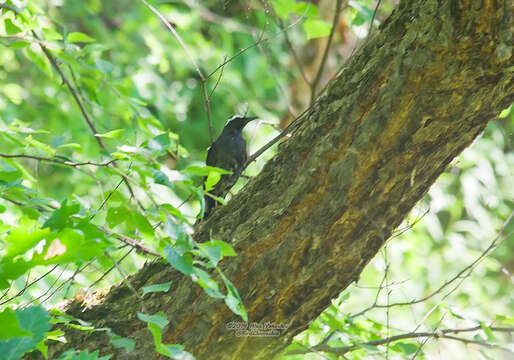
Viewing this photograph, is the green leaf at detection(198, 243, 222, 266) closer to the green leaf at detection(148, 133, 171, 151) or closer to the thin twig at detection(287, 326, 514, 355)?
the green leaf at detection(148, 133, 171, 151)

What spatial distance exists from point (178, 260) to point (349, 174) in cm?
57

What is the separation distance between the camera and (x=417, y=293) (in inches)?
178

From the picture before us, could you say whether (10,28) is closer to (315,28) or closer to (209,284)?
(315,28)

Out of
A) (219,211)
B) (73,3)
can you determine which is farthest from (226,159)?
(73,3)

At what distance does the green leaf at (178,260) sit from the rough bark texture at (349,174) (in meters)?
0.41

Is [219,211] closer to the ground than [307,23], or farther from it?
closer to the ground

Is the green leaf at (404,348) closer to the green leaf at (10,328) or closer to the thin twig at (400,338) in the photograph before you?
the thin twig at (400,338)

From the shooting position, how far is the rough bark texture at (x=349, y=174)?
1491mm

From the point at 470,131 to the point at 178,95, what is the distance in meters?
4.21

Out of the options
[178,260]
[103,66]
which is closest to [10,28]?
[103,66]

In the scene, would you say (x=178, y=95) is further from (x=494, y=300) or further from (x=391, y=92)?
(x=391, y=92)

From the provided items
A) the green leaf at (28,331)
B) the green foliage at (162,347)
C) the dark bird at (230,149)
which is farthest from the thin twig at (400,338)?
the dark bird at (230,149)

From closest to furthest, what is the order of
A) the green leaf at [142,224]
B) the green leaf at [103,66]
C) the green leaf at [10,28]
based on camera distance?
the green leaf at [142,224] → the green leaf at [10,28] → the green leaf at [103,66]

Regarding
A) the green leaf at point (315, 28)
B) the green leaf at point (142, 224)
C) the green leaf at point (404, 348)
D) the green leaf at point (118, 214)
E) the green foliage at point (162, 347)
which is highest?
the green leaf at point (315, 28)
